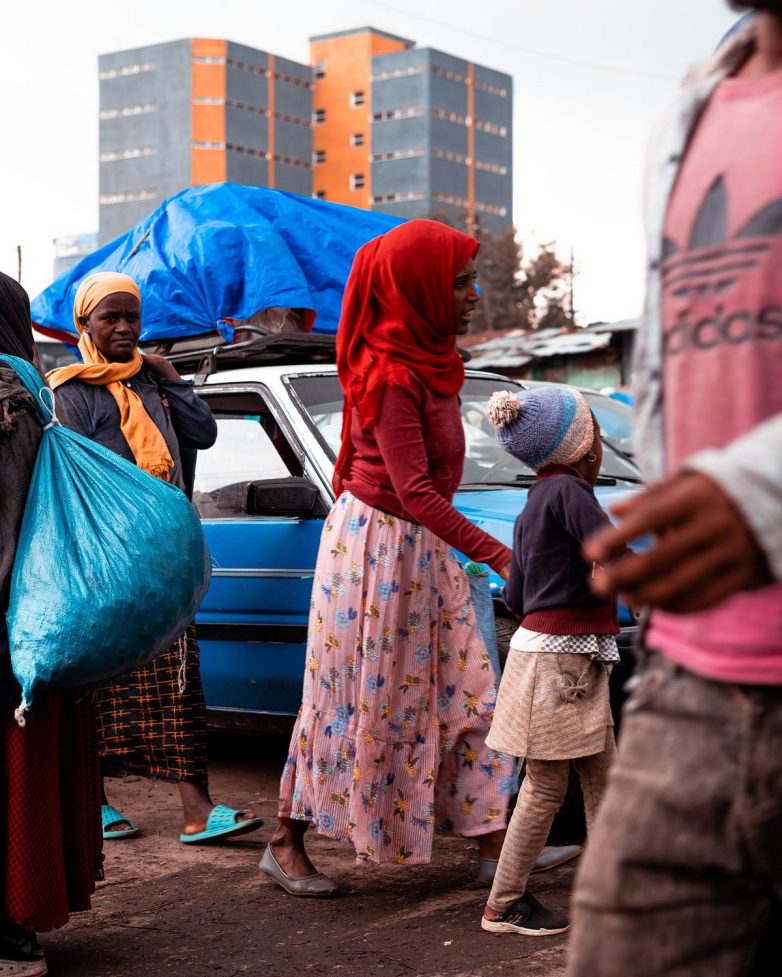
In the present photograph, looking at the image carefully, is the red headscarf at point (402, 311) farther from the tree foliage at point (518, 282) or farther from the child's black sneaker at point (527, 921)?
the tree foliage at point (518, 282)

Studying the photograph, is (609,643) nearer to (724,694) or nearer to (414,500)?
(414,500)

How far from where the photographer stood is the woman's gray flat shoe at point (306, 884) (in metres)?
4.55

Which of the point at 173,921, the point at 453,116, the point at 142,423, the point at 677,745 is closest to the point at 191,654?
the point at 142,423

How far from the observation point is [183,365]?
6859mm

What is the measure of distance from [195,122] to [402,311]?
87836 mm

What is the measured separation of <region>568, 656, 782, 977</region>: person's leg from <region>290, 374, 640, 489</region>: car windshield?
420 cm

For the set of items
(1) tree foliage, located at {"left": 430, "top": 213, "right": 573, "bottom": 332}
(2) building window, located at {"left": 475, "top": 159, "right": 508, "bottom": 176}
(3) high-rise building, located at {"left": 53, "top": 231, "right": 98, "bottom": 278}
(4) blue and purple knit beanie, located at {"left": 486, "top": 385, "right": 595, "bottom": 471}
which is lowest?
(4) blue and purple knit beanie, located at {"left": 486, "top": 385, "right": 595, "bottom": 471}

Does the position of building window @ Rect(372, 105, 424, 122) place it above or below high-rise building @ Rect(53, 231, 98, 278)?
above

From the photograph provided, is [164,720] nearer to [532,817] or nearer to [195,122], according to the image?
A: [532,817]

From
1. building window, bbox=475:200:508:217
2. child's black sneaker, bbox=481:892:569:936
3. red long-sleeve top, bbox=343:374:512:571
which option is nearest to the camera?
child's black sneaker, bbox=481:892:569:936

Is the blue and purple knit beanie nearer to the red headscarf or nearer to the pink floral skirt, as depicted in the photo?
the red headscarf

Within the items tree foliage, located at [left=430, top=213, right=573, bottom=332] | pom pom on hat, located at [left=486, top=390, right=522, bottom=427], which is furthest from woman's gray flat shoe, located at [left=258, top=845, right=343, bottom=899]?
tree foliage, located at [left=430, top=213, right=573, bottom=332]

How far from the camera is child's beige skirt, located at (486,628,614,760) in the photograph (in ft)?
13.0

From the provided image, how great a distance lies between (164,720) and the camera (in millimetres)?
5441
